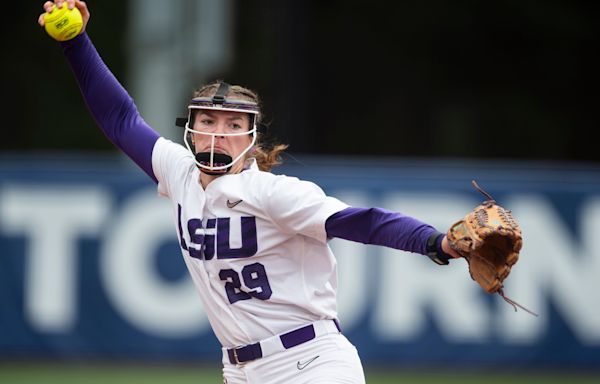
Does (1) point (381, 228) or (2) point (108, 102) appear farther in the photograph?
(2) point (108, 102)

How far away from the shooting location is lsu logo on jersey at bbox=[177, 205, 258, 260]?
439 cm

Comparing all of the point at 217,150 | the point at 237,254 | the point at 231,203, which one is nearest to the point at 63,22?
the point at 217,150

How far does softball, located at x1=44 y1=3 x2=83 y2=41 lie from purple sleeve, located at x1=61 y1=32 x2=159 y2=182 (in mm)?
109

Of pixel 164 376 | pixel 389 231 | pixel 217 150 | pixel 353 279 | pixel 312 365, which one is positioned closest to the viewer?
pixel 389 231

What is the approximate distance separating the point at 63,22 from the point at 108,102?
43 cm

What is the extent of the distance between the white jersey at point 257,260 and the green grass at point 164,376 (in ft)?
14.7

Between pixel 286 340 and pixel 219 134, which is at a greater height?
pixel 219 134

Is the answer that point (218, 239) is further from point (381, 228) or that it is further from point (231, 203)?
point (381, 228)

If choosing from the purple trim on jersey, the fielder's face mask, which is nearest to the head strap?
the fielder's face mask

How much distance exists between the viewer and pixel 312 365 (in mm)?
4371

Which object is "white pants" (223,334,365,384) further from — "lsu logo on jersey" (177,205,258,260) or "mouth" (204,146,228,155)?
"mouth" (204,146,228,155)

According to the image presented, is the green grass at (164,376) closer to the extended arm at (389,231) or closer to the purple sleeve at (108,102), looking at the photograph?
the purple sleeve at (108,102)

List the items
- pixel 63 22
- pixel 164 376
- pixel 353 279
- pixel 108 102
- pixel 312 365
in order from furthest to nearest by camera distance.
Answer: pixel 353 279 → pixel 164 376 → pixel 108 102 → pixel 63 22 → pixel 312 365

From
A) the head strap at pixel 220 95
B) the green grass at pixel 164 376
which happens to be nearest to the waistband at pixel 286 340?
the head strap at pixel 220 95
